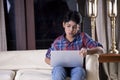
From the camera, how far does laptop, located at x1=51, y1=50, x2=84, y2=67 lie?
6.93 feet

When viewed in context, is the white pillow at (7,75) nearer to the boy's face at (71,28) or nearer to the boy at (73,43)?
the boy at (73,43)

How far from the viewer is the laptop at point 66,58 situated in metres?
2.11

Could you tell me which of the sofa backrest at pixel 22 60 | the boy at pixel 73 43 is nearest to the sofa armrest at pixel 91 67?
the boy at pixel 73 43

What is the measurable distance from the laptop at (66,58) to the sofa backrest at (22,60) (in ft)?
2.16

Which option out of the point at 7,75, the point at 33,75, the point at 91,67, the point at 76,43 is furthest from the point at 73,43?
the point at 7,75

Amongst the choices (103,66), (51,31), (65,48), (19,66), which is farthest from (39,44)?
(65,48)

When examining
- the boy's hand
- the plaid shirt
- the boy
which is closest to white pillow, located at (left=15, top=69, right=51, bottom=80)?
the boy

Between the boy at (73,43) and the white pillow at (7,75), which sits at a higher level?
the boy at (73,43)

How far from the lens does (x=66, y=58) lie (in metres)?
2.13

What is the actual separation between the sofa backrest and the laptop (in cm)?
66

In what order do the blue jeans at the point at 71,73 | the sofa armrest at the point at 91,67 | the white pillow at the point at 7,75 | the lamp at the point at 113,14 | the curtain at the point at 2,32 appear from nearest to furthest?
the blue jeans at the point at 71,73 → the sofa armrest at the point at 91,67 → the white pillow at the point at 7,75 → the lamp at the point at 113,14 → the curtain at the point at 2,32

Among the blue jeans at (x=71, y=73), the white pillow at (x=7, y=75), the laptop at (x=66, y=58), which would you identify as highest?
the laptop at (x=66, y=58)

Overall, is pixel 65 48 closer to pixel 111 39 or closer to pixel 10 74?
pixel 10 74

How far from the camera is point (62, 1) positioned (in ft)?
10.7
